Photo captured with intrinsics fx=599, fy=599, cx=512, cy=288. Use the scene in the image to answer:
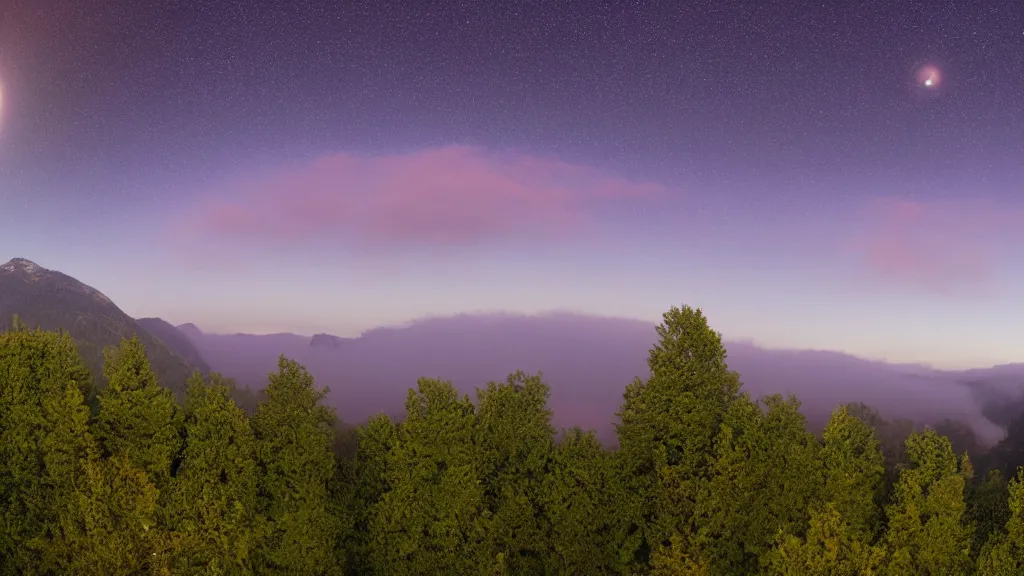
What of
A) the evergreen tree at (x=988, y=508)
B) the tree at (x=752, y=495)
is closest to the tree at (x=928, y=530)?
the tree at (x=752, y=495)

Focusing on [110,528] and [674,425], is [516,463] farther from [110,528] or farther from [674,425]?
[110,528]

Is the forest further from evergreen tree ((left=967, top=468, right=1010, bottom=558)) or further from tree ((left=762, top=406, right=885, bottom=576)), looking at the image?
evergreen tree ((left=967, top=468, right=1010, bottom=558))

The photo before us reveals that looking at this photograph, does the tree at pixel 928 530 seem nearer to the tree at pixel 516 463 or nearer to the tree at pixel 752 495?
the tree at pixel 752 495

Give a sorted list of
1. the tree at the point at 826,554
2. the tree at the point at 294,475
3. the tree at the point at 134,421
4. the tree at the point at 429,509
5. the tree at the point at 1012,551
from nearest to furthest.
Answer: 1. the tree at the point at 826,554
2. the tree at the point at 1012,551
3. the tree at the point at 134,421
4. the tree at the point at 294,475
5. the tree at the point at 429,509

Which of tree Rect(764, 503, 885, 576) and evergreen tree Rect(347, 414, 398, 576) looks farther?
evergreen tree Rect(347, 414, 398, 576)

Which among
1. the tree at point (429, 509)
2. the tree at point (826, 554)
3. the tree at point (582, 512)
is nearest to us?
the tree at point (826, 554)

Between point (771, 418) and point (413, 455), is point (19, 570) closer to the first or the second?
point (413, 455)

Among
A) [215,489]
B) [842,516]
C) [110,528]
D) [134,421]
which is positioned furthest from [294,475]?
[842,516]

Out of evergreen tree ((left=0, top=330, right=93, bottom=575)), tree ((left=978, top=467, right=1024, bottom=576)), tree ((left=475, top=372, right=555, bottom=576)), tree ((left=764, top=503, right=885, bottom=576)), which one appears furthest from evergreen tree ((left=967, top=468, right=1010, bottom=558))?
evergreen tree ((left=0, top=330, right=93, bottom=575))
